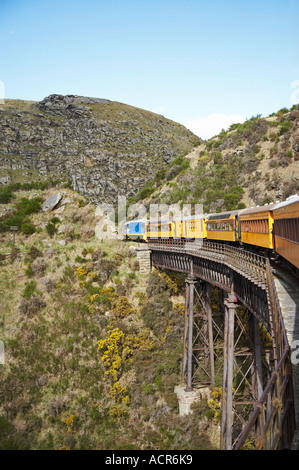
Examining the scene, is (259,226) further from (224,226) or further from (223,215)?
(223,215)

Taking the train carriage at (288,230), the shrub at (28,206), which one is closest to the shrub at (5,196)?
the shrub at (28,206)

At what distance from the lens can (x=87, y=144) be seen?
3009 inches

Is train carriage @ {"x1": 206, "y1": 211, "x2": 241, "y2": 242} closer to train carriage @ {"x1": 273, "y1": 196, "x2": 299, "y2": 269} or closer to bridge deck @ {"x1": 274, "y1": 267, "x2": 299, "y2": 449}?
bridge deck @ {"x1": 274, "y1": 267, "x2": 299, "y2": 449}

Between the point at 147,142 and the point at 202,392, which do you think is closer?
the point at 202,392

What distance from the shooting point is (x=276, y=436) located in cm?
412

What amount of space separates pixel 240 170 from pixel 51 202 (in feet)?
91.5

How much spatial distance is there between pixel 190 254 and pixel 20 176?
53.4 meters

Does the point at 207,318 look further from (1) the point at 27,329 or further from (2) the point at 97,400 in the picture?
(1) the point at 27,329

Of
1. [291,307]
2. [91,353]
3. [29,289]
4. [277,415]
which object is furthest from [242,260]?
[29,289]

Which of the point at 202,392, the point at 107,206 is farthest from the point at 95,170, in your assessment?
the point at 202,392

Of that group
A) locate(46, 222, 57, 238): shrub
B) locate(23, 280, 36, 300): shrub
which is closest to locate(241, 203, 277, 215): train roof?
locate(23, 280, 36, 300): shrub

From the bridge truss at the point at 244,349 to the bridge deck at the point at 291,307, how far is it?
0.90ft

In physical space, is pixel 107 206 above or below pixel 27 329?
above

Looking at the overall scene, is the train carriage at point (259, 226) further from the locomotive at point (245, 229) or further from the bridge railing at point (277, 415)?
the bridge railing at point (277, 415)
